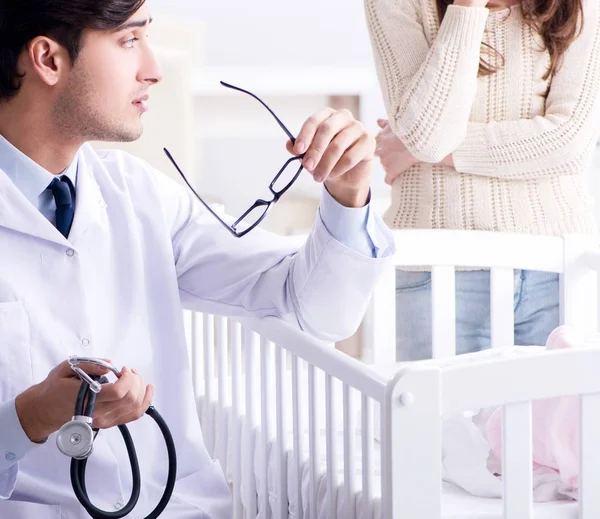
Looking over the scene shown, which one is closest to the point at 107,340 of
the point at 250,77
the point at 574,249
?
the point at 574,249

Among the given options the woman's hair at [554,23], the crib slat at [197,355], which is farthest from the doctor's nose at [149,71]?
the woman's hair at [554,23]

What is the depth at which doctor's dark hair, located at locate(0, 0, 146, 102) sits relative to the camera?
3.85 ft

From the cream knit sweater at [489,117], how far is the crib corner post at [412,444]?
30.3 inches

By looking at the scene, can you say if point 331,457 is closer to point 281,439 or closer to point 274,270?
point 281,439

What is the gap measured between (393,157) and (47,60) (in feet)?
2.47

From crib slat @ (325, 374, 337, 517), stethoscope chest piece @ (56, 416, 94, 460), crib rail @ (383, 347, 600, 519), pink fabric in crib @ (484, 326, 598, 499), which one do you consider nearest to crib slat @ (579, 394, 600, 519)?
crib rail @ (383, 347, 600, 519)

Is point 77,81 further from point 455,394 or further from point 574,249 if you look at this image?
point 574,249

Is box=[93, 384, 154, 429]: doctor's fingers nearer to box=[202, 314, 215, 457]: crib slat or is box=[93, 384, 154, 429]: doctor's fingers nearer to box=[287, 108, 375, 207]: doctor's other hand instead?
box=[287, 108, 375, 207]: doctor's other hand

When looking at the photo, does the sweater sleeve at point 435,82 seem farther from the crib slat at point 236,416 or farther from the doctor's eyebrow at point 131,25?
the doctor's eyebrow at point 131,25

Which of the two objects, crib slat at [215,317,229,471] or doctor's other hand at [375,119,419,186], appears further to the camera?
doctor's other hand at [375,119,419,186]

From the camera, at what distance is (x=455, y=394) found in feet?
3.17

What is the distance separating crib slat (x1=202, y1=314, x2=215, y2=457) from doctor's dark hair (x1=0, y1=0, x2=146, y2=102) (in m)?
0.53

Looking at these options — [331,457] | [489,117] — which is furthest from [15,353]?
[489,117]

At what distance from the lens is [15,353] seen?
1137 millimetres
